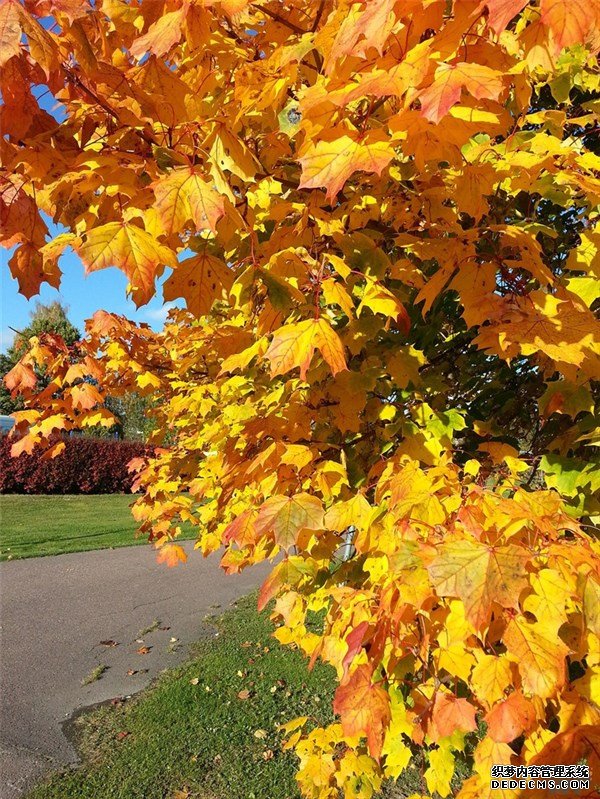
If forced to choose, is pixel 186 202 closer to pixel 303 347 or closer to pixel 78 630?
pixel 303 347

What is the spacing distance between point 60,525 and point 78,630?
7.42 m

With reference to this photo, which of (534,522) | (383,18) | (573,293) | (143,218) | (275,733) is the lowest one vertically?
(275,733)

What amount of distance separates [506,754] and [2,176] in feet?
6.42

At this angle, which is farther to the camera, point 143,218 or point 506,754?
point 506,754

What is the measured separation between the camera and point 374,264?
1649 mm

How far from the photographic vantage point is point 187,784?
3857 millimetres

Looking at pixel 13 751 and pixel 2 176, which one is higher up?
pixel 2 176

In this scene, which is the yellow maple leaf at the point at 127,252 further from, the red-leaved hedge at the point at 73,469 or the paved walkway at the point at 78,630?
the red-leaved hedge at the point at 73,469

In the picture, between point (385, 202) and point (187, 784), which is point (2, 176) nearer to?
point (385, 202)

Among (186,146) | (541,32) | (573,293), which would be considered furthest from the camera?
(573,293)

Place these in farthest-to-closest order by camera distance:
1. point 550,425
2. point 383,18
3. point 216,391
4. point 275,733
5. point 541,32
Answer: point 275,733 < point 216,391 < point 550,425 < point 541,32 < point 383,18

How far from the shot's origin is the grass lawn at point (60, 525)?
11.0 meters

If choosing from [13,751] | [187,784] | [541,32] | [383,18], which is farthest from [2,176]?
[13,751]

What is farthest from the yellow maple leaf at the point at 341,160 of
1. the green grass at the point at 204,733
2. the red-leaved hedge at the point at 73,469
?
the red-leaved hedge at the point at 73,469
